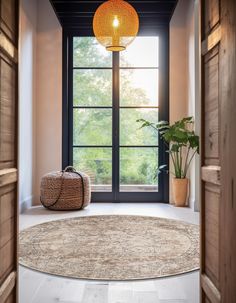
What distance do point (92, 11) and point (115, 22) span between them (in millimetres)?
1629

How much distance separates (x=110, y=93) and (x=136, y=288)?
13.1 feet

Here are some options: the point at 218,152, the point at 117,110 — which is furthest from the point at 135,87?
the point at 218,152

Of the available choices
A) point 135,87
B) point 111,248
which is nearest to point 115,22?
point 135,87

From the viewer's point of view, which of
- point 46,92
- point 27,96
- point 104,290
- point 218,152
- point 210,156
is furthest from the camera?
point 46,92

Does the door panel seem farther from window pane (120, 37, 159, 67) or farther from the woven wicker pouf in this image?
window pane (120, 37, 159, 67)

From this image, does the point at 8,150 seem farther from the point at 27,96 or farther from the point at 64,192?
the point at 27,96

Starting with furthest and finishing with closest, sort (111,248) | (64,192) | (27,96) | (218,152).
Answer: (27,96), (64,192), (111,248), (218,152)

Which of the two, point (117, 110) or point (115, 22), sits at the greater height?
point (115, 22)

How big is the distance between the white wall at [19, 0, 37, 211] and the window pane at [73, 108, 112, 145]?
69cm

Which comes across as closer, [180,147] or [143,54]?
[180,147]

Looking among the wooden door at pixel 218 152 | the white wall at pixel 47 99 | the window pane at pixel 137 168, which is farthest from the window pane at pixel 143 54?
the wooden door at pixel 218 152

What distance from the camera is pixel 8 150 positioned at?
58.9 inches

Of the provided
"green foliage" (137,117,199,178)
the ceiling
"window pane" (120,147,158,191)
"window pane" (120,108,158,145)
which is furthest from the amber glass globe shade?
"window pane" (120,147,158,191)

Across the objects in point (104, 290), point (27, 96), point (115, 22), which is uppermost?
point (115, 22)
